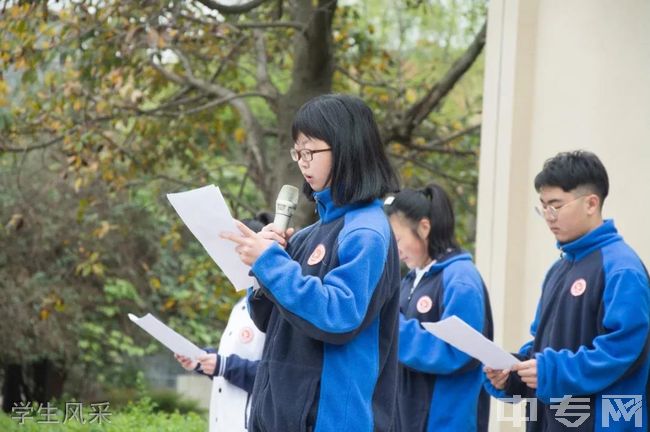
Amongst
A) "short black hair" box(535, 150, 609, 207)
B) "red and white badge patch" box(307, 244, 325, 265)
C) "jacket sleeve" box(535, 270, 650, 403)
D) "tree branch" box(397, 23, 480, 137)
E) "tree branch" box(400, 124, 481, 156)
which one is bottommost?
"jacket sleeve" box(535, 270, 650, 403)

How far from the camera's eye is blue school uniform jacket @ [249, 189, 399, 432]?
10.2 ft

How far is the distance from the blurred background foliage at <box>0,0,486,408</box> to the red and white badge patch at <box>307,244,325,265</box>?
4371 mm

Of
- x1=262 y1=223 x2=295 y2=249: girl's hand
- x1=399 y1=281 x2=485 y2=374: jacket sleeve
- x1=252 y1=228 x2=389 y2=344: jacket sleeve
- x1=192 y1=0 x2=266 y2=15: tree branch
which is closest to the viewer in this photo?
x1=252 y1=228 x2=389 y2=344: jacket sleeve

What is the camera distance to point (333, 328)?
10.1 ft

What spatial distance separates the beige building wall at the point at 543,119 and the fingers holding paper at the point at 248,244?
3.07 meters

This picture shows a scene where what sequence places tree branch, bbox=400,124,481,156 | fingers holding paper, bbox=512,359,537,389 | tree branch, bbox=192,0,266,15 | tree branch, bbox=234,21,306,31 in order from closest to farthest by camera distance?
fingers holding paper, bbox=512,359,537,389, tree branch, bbox=192,0,266,15, tree branch, bbox=234,21,306,31, tree branch, bbox=400,124,481,156

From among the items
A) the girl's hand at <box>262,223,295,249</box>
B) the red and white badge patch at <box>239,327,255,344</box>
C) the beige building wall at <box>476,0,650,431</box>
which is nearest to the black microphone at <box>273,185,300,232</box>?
the girl's hand at <box>262,223,295,249</box>

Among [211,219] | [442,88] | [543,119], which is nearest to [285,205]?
[211,219]

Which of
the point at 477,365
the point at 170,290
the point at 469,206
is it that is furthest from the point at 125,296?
the point at 477,365

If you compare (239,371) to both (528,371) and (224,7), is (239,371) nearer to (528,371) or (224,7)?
(528,371)

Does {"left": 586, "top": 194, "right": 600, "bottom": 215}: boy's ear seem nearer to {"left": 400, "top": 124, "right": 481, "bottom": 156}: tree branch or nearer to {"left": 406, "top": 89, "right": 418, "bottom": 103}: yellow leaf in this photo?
{"left": 400, "top": 124, "right": 481, "bottom": 156}: tree branch

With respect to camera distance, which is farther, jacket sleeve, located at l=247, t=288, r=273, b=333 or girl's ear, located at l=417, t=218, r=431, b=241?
girl's ear, located at l=417, t=218, r=431, b=241

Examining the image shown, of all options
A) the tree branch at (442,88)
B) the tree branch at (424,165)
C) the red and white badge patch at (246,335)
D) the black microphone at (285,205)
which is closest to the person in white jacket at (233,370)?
the red and white badge patch at (246,335)

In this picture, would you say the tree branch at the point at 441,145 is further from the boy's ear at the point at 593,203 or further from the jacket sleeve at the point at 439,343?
the boy's ear at the point at 593,203
